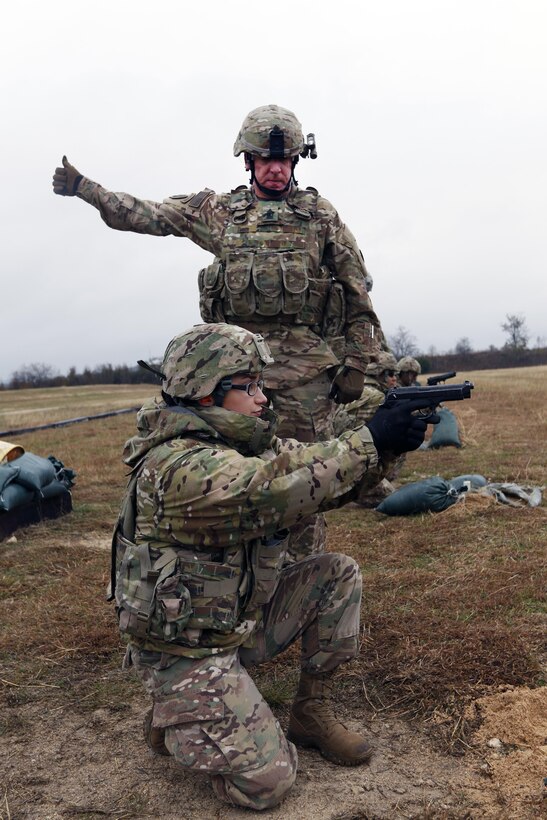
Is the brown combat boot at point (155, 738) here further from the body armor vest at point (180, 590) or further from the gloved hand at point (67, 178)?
the gloved hand at point (67, 178)

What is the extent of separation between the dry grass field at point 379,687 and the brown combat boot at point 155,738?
0.15 ft

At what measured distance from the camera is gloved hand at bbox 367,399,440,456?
2.93 metres

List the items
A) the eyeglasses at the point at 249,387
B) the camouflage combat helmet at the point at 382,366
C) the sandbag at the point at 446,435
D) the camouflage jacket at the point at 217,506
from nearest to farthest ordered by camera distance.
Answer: the camouflage jacket at the point at 217,506 → the eyeglasses at the point at 249,387 → the camouflage combat helmet at the point at 382,366 → the sandbag at the point at 446,435

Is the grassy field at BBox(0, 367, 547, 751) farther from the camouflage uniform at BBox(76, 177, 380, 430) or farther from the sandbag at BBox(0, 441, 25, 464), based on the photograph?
the camouflage uniform at BBox(76, 177, 380, 430)

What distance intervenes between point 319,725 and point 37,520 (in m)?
4.75

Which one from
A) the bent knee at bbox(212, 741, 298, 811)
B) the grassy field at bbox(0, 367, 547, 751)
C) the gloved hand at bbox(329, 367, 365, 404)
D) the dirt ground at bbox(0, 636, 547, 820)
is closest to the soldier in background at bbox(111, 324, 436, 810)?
the bent knee at bbox(212, 741, 298, 811)

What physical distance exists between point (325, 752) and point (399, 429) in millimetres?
1302

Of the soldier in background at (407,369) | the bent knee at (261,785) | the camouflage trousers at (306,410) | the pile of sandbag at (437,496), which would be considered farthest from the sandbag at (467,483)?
the bent knee at (261,785)

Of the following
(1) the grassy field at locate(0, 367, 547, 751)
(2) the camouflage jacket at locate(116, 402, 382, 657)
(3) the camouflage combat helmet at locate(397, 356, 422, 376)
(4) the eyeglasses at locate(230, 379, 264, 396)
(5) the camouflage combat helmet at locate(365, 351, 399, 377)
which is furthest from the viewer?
(3) the camouflage combat helmet at locate(397, 356, 422, 376)

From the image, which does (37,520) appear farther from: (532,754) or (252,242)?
(532,754)

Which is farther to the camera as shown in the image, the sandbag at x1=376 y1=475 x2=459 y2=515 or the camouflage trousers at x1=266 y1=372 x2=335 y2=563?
the sandbag at x1=376 y1=475 x2=459 y2=515

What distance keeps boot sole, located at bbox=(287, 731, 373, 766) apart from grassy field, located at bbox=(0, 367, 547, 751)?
33 cm

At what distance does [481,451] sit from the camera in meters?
10.5

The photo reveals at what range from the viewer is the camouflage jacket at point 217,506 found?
108 inches
